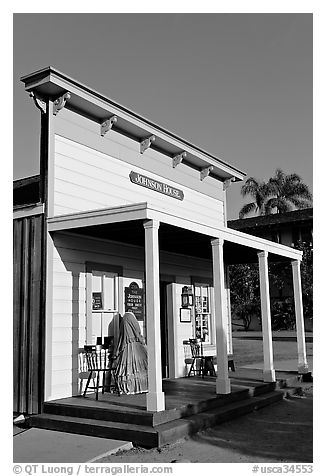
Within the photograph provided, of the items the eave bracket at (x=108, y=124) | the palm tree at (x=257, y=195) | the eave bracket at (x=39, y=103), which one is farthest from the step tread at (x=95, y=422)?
the palm tree at (x=257, y=195)

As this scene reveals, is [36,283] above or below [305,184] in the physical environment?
below

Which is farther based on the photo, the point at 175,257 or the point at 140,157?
the point at 175,257

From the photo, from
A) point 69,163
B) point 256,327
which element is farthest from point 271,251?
point 256,327

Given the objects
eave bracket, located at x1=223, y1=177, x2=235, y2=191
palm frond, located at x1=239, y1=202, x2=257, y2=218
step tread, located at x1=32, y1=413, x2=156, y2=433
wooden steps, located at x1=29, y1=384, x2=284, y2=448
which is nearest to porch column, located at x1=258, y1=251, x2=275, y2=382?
wooden steps, located at x1=29, y1=384, x2=284, y2=448

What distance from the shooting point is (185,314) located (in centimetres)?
1048

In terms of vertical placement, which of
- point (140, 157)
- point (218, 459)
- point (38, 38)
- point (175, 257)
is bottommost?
point (218, 459)

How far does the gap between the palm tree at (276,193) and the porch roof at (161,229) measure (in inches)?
905

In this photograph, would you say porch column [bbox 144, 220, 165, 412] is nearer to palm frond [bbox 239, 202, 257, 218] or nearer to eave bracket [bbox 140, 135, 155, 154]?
eave bracket [bbox 140, 135, 155, 154]

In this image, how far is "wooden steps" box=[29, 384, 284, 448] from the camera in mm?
5949

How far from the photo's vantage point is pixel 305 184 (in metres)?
32.7

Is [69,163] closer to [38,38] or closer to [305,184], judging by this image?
[38,38]

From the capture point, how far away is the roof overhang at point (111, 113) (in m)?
7.52

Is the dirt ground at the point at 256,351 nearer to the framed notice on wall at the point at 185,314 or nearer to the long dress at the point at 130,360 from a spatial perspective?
the framed notice on wall at the point at 185,314

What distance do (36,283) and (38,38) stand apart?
376cm
